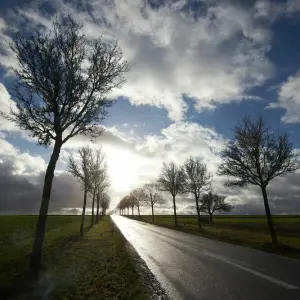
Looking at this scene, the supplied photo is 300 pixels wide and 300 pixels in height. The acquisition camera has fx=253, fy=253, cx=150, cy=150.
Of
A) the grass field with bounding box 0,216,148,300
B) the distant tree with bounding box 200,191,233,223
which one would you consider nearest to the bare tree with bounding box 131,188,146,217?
the distant tree with bounding box 200,191,233,223

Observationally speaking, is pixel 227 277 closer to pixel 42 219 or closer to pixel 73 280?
pixel 73 280

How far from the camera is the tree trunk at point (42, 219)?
9711 mm

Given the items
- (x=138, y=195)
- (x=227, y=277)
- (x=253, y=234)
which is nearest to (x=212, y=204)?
(x=138, y=195)

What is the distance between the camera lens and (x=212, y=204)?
75.8 meters

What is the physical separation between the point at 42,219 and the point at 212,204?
7070cm

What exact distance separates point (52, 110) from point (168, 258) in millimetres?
8925

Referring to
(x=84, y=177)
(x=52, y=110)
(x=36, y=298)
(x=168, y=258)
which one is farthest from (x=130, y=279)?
(x=84, y=177)

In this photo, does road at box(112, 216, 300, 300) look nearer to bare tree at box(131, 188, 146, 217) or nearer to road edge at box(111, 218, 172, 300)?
road edge at box(111, 218, 172, 300)

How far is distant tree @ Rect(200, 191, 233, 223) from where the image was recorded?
74.8 metres

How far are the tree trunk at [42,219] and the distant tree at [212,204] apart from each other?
225 feet

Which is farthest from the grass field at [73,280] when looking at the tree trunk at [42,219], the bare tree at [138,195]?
the bare tree at [138,195]

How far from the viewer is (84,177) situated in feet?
93.4

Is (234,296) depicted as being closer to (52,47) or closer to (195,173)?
(52,47)

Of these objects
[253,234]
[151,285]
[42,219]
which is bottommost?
[151,285]
